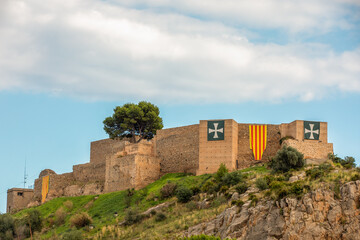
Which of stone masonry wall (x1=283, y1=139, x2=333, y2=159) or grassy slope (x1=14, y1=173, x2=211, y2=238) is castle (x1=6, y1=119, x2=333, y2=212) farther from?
grassy slope (x1=14, y1=173, x2=211, y2=238)

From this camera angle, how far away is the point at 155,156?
49438 mm

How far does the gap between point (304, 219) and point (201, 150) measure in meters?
14.9

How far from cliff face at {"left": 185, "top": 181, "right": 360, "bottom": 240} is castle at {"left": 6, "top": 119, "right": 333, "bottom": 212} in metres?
10.5

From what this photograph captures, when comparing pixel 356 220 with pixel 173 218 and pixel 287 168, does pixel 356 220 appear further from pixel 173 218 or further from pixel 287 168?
pixel 173 218

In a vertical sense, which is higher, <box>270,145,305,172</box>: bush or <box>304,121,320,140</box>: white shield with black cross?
<box>304,121,320,140</box>: white shield with black cross

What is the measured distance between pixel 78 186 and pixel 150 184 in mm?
9408

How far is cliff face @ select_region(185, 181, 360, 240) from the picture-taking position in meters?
31.1

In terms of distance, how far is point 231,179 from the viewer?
39625mm

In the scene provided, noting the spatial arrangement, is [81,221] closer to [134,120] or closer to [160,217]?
[160,217]

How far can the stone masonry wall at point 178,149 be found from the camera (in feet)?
154

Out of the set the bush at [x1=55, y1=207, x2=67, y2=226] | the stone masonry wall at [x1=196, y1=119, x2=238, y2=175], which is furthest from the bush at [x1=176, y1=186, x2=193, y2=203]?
the bush at [x1=55, y1=207, x2=67, y2=226]

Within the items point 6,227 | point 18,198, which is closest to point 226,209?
point 6,227

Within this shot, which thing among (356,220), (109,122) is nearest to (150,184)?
(109,122)

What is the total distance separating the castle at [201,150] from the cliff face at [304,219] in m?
10.5
